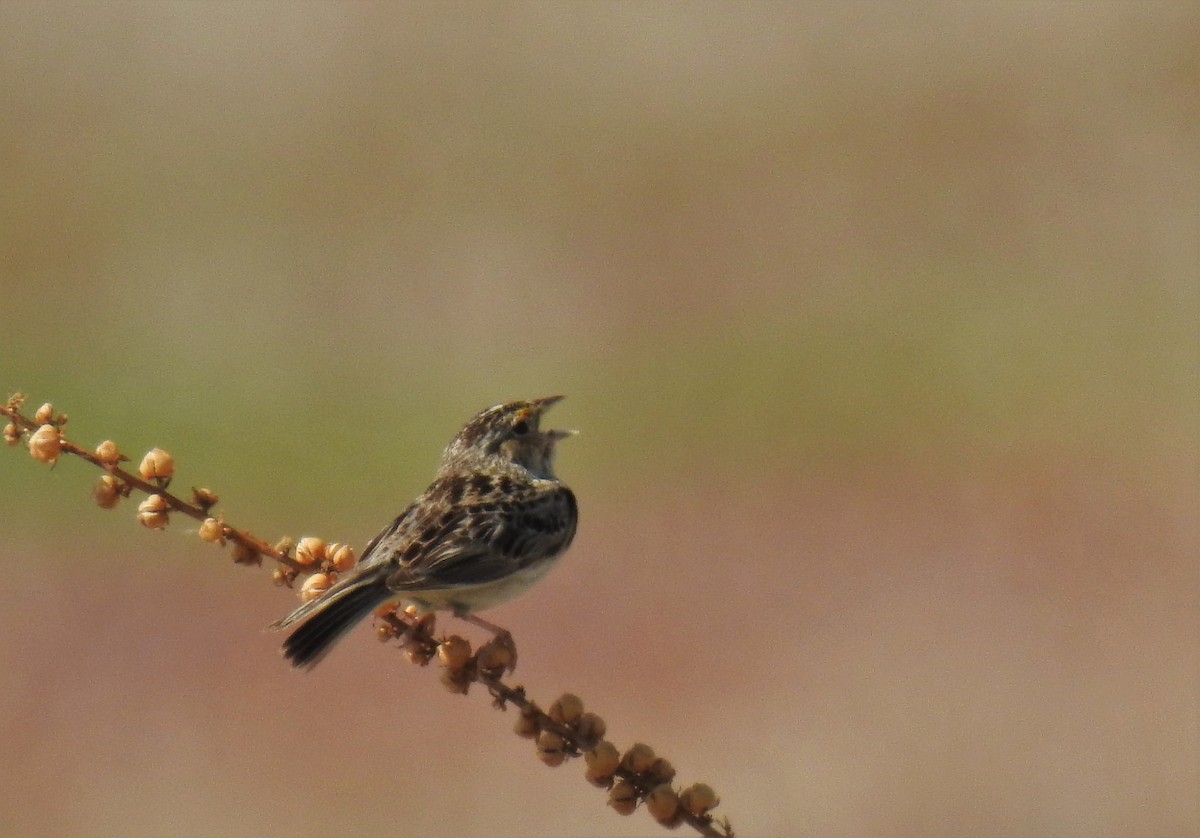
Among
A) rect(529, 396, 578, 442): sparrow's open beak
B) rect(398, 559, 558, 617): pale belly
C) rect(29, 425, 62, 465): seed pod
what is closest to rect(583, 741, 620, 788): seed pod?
rect(29, 425, 62, 465): seed pod

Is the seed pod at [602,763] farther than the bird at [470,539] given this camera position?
No

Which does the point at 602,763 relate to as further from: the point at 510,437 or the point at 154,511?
the point at 510,437

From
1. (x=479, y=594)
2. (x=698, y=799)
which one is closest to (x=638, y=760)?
(x=698, y=799)

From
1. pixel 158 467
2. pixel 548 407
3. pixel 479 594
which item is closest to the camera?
pixel 158 467

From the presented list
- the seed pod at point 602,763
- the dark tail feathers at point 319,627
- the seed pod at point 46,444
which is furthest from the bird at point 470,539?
the seed pod at point 602,763

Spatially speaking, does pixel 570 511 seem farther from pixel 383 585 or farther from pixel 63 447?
pixel 63 447

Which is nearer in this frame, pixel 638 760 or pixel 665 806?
pixel 665 806

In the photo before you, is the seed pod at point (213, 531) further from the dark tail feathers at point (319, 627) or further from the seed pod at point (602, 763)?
the seed pod at point (602, 763)
